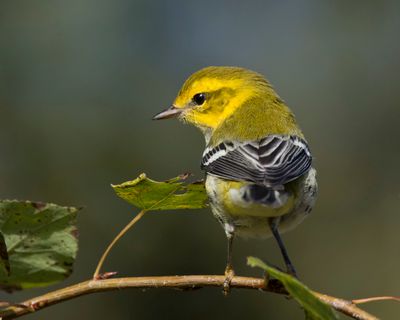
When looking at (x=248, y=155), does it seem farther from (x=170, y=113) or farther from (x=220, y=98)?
(x=170, y=113)

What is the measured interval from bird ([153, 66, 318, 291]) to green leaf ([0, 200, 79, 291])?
629mm

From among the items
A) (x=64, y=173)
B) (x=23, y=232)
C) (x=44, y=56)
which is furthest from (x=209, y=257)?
(x=23, y=232)

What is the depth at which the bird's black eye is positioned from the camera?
4.98m

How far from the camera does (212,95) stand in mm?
4953

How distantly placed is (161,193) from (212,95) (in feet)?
7.20

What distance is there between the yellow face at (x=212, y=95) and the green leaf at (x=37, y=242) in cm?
227

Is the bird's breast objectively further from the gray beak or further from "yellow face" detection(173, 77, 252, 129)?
the gray beak

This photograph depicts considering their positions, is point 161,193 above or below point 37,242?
above

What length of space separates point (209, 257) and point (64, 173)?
88.4 inches

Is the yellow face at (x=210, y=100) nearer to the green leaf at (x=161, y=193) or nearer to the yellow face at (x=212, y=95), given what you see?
the yellow face at (x=212, y=95)

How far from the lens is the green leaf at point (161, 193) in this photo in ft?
9.05

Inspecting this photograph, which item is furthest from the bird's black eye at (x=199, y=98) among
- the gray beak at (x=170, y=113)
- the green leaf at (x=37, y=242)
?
the green leaf at (x=37, y=242)

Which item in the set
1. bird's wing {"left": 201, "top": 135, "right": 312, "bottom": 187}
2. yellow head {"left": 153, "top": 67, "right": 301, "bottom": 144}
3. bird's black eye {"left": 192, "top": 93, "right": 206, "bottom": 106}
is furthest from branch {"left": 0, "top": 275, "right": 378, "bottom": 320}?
bird's black eye {"left": 192, "top": 93, "right": 206, "bottom": 106}

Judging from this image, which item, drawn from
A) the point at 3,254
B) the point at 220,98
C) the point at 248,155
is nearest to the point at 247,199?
the point at 248,155
